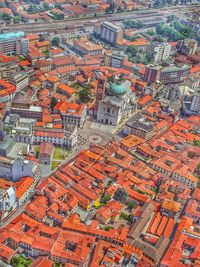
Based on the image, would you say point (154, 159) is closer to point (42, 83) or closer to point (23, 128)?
point (23, 128)

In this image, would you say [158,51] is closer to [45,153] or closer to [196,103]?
[196,103]

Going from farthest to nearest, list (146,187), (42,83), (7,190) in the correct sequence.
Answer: (42,83) < (146,187) < (7,190)

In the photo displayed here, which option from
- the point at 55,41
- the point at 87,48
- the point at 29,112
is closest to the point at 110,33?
the point at 87,48

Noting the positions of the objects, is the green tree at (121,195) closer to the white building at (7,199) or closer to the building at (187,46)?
the white building at (7,199)

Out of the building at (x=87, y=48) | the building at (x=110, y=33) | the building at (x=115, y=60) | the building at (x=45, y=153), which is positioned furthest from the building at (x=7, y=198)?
the building at (x=110, y=33)

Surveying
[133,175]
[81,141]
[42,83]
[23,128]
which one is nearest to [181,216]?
[133,175]
